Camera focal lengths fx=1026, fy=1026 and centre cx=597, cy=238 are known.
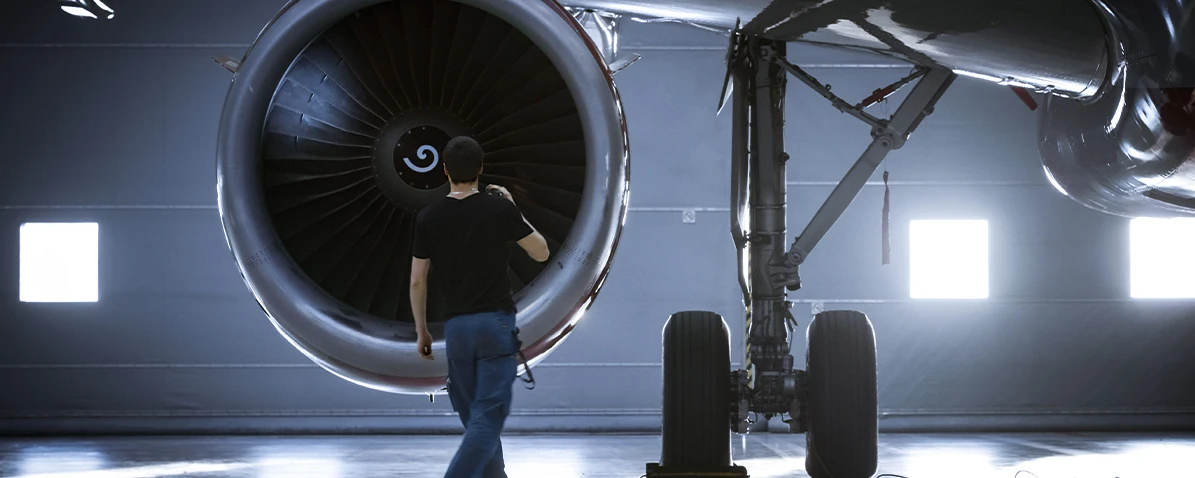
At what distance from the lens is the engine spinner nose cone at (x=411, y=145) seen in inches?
124

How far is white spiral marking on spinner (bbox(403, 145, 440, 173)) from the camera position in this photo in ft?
10.4

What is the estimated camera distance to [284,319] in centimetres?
283

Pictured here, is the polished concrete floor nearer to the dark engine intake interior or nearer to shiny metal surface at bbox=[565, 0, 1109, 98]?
the dark engine intake interior

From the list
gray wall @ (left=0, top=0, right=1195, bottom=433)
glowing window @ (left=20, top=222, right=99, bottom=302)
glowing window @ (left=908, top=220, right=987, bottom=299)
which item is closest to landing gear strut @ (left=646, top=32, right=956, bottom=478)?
gray wall @ (left=0, top=0, right=1195, bottom=433)

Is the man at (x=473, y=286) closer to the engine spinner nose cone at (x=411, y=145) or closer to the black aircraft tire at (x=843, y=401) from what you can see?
the engine spinner nose cone at (x=411, y=145)

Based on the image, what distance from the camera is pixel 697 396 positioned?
398 centimetres

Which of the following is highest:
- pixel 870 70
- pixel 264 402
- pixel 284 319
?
pixel 870 70

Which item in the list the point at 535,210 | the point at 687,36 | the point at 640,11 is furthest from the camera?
the point at 687,36

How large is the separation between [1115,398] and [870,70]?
376cm

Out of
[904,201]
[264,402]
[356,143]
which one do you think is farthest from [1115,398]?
[356,143]

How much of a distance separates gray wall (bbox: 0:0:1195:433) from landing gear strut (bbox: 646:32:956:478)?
510cm

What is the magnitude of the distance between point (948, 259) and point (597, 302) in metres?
3.23

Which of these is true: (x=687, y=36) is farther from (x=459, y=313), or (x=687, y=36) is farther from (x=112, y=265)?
(x=459, y=313)

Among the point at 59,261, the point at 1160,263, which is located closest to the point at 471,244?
the point at 59,261
